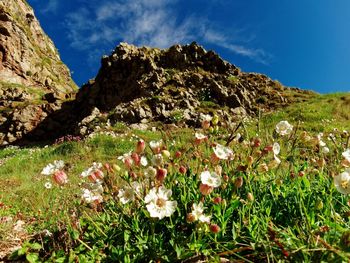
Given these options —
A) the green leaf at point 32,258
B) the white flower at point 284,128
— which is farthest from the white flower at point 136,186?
the white flower at point 284,128

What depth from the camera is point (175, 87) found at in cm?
2544

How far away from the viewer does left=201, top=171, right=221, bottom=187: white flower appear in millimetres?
2617

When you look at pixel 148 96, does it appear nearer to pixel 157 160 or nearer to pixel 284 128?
pixel 284 128

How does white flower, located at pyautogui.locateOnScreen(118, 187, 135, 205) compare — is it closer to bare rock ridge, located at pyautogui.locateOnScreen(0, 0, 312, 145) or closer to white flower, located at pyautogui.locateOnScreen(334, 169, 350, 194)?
white flower, located at pyautogui.locateOnScreen(334, 169, 350, 194)

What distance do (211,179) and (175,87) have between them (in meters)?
23.0

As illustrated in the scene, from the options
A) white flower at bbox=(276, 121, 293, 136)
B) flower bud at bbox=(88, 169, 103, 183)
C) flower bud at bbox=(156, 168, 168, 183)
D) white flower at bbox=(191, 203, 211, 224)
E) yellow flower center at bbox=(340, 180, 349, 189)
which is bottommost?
white flower at bbox=(191, 203, 211, 224)

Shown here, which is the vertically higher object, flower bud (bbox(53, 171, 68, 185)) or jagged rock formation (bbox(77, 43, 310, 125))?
jagged rock formation (bbox(77, 43, 310, 125))

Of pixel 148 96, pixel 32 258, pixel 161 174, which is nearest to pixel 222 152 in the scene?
pixel 161 174

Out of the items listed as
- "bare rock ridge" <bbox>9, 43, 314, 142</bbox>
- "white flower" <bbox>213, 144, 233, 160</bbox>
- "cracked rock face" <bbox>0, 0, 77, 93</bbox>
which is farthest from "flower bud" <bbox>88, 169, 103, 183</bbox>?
"cracked rock face" <bbox>0, 0, 77, 93</bbox>

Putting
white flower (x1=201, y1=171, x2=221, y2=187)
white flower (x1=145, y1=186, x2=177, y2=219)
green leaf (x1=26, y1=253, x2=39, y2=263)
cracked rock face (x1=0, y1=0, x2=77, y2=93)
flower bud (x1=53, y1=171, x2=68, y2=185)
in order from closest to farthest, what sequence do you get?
white flower (x1=145, y1=186, x2=177, y2=219)
white flower (x1=201, y1=171, x2=221, y2=187)
flower bud (x1=53, y1=171, x2=68, y2=185)
green leaf (x1=26, y1=253, x2=39, y2=263)
cracked rock face (x1=0, y1=0, x2=77, y2=93)

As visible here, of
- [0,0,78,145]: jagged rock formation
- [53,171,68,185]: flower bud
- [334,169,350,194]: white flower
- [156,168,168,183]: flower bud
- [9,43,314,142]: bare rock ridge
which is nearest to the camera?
[334,169,350,194]: white flower

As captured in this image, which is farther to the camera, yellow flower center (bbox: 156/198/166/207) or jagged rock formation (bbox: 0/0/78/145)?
jagged rock formation (bbox: 0/0/78/145)

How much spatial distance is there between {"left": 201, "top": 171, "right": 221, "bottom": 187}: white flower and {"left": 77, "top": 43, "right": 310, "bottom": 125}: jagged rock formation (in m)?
15.8

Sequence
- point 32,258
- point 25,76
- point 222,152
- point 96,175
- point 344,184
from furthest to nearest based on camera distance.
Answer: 1. point 25,76
2. point 32,258
3. point 96,175
4. point 222,152
5. point 344,184
